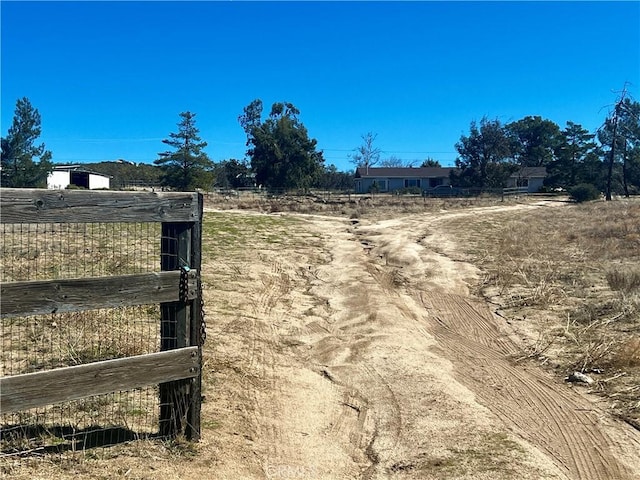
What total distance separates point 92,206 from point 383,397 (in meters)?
3.74

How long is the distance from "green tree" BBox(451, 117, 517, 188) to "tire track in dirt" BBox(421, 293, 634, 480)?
60.0 metres

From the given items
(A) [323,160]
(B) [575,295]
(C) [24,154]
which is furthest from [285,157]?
(B) [575,295]

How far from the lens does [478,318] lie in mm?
9539

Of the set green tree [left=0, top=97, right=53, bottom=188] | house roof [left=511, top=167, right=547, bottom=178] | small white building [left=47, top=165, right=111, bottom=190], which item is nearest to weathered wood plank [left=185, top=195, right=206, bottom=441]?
green tree [left=0, top=97, right=53, bottom=188]

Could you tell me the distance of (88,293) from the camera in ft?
12.1

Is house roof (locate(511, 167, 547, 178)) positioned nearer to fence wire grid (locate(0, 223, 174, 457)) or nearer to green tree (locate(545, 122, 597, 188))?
green tree (locate(545, 122, 597, 188))

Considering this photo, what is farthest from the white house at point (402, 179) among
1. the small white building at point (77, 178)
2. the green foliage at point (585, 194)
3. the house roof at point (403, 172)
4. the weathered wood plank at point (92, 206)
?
the weathered wood plank at point (92, 206)

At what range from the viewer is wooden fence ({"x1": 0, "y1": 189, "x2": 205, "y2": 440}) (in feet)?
11.3

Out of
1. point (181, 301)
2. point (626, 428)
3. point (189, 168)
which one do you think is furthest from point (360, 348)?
point (189, 168)

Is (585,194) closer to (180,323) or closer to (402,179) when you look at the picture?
(402,179)

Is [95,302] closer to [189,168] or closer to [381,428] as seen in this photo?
[381,428]

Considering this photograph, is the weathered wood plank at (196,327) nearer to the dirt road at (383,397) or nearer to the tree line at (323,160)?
the dirt road at (383,397)

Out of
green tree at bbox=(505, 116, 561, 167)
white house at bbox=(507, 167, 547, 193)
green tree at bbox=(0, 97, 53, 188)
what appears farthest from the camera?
green tree at bbox=(505, 116, 561, 167)

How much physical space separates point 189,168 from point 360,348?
53.6 metres
